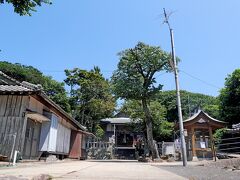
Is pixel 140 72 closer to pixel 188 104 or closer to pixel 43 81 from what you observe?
pixel 43 81

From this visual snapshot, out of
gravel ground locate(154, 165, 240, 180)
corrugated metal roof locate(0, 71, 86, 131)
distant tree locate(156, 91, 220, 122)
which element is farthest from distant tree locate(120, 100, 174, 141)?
gravel ground locate(154, 165, 240, 180)

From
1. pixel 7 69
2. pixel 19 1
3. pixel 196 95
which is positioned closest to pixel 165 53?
pixel 19 1

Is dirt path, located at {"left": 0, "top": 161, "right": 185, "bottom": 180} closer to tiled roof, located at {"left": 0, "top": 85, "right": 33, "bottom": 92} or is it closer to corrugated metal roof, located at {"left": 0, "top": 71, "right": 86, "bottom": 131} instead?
corrugated metal roof, located at {"left": 0, "top": 71, "right": 86, "bottom": 131}

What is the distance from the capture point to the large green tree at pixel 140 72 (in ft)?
72.6

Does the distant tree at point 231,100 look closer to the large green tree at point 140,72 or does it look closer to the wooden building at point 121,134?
the large green tree at point 140,72

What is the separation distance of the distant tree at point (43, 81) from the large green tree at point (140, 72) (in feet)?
47.7

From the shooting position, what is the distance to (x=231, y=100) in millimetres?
25234

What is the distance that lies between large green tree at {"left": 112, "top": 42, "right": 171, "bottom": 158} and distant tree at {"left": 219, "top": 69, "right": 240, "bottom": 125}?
24.5ft

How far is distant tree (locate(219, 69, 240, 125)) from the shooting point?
2417cm

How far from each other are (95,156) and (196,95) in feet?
147

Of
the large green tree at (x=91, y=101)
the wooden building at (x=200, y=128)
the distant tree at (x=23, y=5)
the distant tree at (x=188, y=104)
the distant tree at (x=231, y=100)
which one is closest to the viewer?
the distant tree at (x=23, y=5)

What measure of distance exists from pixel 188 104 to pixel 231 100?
33495 mm

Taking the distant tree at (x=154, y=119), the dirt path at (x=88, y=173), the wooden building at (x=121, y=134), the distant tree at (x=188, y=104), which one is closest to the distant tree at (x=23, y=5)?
the dirt path at (x=88, y=173)

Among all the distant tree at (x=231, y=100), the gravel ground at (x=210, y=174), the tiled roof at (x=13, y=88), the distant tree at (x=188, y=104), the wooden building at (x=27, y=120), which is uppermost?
the distant tree at (x=188, y=104)
